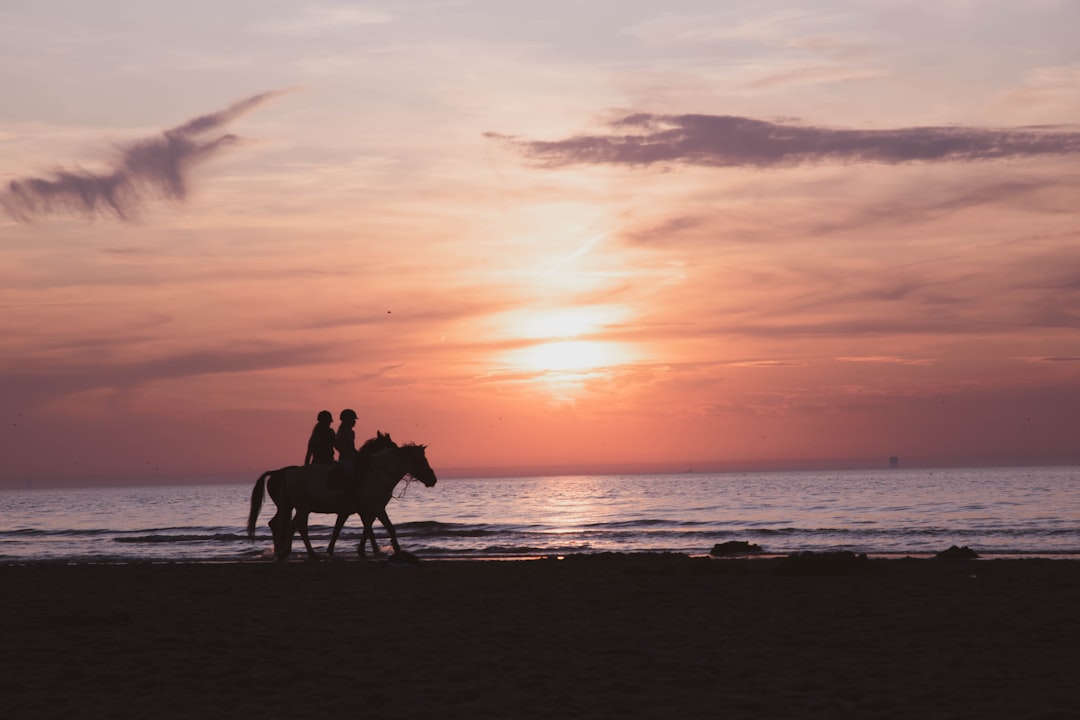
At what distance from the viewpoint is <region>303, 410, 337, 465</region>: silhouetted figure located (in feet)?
74.4

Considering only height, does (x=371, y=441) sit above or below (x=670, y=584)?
above

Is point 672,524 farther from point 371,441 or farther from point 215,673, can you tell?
point 215,673

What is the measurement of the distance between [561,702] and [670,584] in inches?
346

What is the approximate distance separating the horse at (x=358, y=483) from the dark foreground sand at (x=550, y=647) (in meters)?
3.57

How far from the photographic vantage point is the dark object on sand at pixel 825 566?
744 inches

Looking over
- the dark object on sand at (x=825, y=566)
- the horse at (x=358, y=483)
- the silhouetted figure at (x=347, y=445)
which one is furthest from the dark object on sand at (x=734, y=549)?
the silhouetted figure at (x=347, y=445)

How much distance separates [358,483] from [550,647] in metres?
11.4

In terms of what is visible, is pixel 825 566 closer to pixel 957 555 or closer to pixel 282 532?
pixel 957 555

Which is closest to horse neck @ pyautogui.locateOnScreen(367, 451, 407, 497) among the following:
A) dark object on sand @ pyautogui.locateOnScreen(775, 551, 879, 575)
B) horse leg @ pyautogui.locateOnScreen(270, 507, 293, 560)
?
horse leg @ pyautogui.locateOnScreen(270, 507, 293, 560)

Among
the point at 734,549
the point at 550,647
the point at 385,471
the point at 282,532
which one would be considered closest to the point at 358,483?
the point at 385,471

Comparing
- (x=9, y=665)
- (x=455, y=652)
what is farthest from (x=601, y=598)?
(x=9, y=665)

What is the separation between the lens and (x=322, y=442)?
2305 cm

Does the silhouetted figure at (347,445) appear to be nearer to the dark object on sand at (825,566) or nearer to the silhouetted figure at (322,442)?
the silhouetted figure at (322,442)

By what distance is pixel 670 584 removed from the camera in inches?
679
